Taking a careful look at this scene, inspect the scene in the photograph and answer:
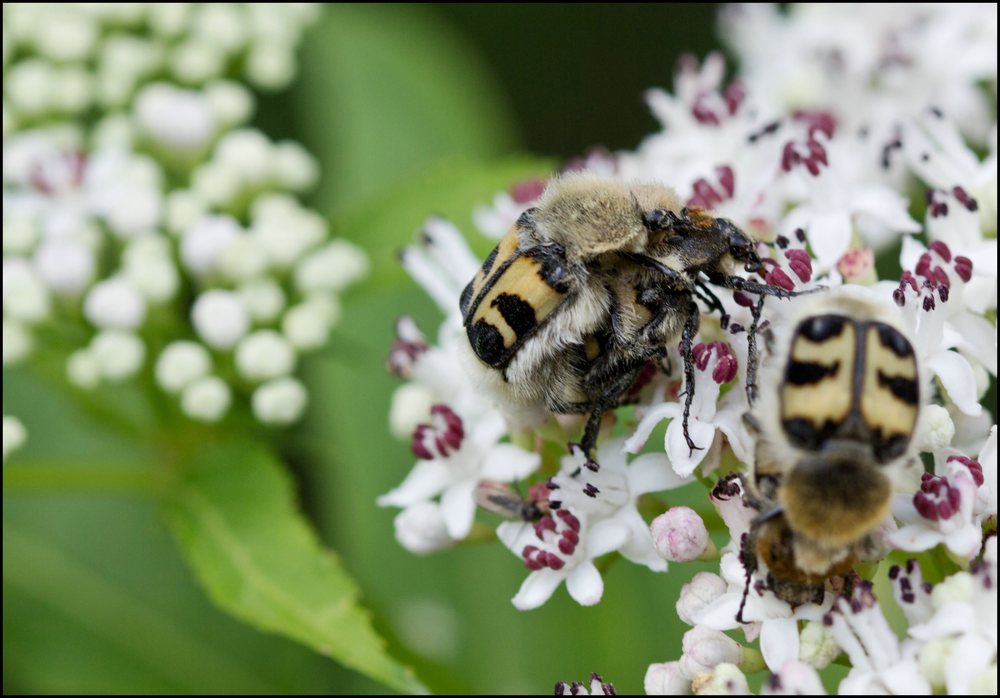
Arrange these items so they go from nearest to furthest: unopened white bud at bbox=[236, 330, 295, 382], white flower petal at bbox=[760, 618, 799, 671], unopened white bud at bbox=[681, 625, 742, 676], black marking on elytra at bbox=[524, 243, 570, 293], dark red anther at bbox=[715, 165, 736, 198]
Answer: white flower petal at bbox=[760, 618, 799, 671] → unopened white bud at bbox=[681, 625, 742, 676] → black marking on elytra at bbox=[524, 243, 570, 293] → dark red anther at bbox=[715, 165, 736, 198] → unopened white bud at bbox=[236, 330, 295, 382]

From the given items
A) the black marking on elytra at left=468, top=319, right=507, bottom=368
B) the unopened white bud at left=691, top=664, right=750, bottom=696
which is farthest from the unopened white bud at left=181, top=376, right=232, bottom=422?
the unopened white bud at left=691, top=664, right=750, bottom=696

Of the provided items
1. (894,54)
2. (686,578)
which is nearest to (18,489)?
(686,578)

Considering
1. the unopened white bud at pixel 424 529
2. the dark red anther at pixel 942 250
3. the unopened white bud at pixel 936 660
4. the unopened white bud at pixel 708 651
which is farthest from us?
the unopened white bud at pixel 424 529

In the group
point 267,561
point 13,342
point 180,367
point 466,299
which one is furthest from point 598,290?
point 13,342

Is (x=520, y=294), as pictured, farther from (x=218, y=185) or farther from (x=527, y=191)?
(x=218, y=185)

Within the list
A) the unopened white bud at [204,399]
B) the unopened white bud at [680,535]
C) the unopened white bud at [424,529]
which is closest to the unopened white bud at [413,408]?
the unopened white bud at [424,529]

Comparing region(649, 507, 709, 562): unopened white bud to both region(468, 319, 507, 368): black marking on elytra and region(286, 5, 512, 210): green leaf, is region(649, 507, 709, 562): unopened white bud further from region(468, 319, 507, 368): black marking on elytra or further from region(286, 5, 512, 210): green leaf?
region(286, 5, 512, 210): green leaf

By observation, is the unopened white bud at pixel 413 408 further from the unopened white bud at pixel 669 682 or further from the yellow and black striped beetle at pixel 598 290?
the unopened white bud at pixel 669 682
